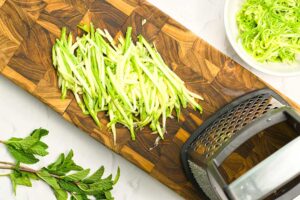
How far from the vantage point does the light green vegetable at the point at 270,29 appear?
192 cm

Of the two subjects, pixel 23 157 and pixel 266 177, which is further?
pixel 23 157

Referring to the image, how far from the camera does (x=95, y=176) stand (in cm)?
202

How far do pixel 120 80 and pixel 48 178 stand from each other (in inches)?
19.5

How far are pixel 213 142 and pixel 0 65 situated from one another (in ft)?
2.75

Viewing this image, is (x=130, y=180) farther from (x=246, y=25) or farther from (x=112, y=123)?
(x=246, y=25)

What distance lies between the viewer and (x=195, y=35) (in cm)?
191

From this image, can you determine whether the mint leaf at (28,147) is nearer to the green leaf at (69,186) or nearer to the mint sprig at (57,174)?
the mint sprig at (57,174)

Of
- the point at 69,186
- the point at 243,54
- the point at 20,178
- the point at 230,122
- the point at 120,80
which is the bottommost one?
the point at 20,178

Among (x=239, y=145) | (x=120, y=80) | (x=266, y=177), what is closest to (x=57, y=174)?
(x=120, y=80)

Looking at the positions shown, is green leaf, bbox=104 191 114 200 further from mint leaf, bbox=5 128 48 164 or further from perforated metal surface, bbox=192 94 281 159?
perforated metal surface, bbox=192 94 281 159

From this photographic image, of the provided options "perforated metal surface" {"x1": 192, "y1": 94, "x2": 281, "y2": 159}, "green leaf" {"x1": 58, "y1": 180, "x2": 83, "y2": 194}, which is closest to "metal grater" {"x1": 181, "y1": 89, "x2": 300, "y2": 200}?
"perforated metal surface" {"x1": 192, "y1": 94, "x2": 281, "y2": 159}

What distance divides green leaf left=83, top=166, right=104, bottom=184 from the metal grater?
34 cm

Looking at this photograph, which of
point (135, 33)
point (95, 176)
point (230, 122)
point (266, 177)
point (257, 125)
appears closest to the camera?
point (266, 177)

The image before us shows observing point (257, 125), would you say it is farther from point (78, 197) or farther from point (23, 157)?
point (23, 157)
